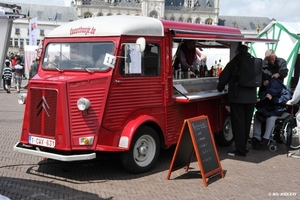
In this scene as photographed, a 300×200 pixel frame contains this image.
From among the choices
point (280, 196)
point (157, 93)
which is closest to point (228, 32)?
point (157, 93)

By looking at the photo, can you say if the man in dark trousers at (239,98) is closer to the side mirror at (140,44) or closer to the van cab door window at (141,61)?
the van cab door window at (141,61)

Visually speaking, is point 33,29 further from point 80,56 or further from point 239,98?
point 239,98

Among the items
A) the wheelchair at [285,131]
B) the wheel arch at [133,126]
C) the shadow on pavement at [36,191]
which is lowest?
the shadow on pavement at [36,191]

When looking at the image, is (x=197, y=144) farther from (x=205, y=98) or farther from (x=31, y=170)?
(x=31, y=170)

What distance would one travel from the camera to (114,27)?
6234mm

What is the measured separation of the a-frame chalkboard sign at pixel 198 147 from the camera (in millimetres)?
5980

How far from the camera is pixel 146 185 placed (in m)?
5.99

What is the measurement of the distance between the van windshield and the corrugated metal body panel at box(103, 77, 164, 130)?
0.45m

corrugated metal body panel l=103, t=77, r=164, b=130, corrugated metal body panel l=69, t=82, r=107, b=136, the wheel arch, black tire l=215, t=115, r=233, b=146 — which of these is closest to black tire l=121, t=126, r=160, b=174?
the wheel arch

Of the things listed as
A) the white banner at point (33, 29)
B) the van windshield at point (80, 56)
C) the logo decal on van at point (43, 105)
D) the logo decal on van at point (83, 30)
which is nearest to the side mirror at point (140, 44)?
the van windshield at point (80, 56)

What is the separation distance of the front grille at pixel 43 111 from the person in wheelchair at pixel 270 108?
4.49m

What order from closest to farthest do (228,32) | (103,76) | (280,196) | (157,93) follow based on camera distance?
(280,196) → (103,76) → (157,93) → (228,32)

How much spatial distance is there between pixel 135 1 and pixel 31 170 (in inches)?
4598

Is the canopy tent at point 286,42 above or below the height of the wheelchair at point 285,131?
above
